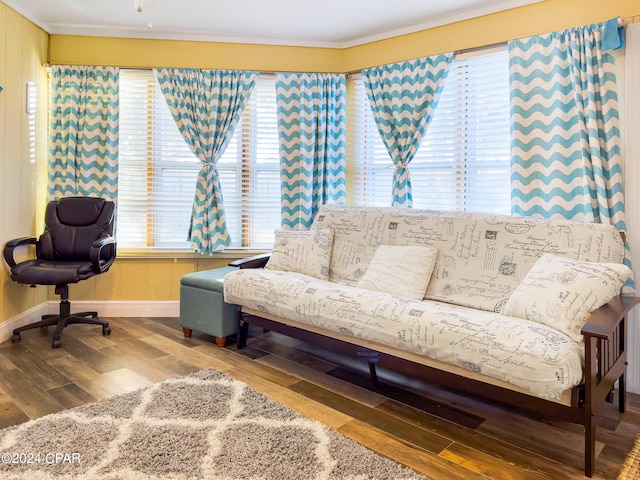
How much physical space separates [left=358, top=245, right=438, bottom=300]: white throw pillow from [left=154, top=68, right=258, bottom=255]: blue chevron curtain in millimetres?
1568

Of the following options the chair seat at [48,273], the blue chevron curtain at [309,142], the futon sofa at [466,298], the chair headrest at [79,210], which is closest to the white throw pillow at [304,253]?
the futon sofa at [466,298]

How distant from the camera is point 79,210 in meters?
3.65

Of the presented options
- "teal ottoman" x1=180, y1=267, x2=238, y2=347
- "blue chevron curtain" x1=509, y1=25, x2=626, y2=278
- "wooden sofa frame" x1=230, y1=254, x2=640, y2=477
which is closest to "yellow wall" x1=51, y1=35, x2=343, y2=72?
"blue chevron curtain" x1=509, y1=25, x2=626, y2=278

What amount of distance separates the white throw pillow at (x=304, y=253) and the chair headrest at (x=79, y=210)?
147 cm

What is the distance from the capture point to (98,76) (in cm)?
381

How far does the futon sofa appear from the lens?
187cm

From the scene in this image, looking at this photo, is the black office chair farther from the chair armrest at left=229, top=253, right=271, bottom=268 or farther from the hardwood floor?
the chair armrest at left=229, top=253, right=271, bottom=268

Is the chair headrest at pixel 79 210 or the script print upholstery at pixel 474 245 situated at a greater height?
the chair headrest at pixel 79 210

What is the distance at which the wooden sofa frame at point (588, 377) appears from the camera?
70.9 inches

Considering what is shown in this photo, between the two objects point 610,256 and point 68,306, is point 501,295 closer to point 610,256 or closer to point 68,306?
point 610,256

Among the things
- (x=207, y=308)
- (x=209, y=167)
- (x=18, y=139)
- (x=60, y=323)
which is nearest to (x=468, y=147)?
(x=209, y=167)

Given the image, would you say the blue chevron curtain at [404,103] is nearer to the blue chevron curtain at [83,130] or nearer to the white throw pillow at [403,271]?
the white throw pillow at [403,271]

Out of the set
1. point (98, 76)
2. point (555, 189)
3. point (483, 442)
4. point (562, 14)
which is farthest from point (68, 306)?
point (562, 14)

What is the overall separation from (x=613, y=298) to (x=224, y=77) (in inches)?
126
